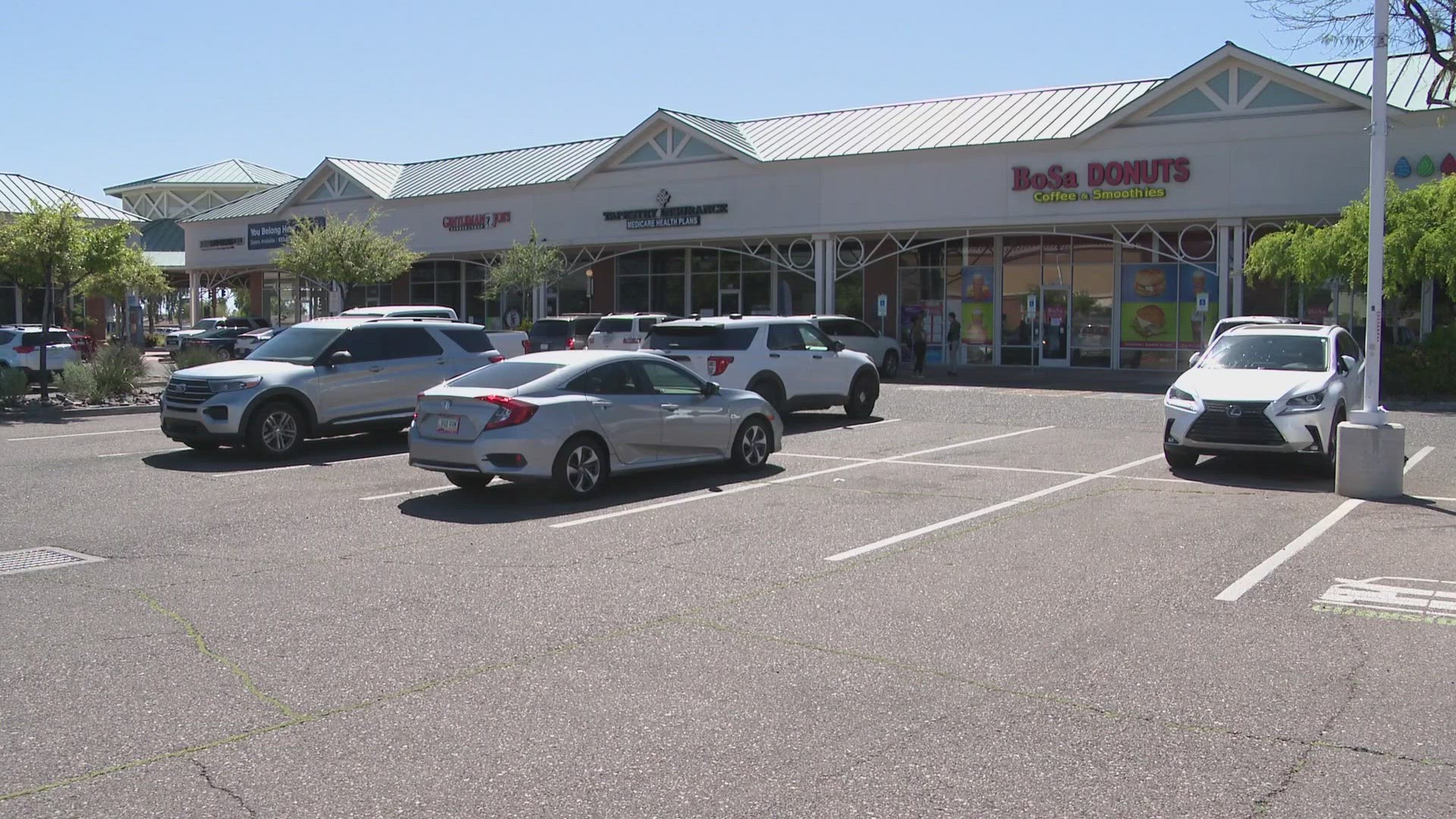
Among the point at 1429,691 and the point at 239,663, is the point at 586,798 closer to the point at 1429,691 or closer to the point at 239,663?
the point at 239,663

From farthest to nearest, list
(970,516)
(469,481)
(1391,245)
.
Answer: (1391,245) < (469,481) < (970,516)

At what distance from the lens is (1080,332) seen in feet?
109

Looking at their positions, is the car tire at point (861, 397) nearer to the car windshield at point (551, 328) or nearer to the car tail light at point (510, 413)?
the car tail light at point (510, 413)

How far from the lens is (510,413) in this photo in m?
11.2

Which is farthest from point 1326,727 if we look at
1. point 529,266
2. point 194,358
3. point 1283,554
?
point 529,266

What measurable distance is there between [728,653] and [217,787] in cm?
263

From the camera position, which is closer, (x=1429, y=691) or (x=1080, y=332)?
(x=1429, y=691)

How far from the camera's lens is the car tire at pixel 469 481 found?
11945 mm

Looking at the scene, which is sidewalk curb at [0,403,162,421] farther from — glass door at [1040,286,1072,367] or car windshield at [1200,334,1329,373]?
glass door at [1040,286,1072,367]

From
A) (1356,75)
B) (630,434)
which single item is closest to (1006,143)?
(1356,75)

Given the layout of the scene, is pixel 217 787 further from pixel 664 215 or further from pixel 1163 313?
pixel 664 215

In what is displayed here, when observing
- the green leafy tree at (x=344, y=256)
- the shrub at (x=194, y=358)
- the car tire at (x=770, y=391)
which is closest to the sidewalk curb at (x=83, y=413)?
the shrub at (x=194, y=358)

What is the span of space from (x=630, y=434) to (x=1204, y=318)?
73.0ft

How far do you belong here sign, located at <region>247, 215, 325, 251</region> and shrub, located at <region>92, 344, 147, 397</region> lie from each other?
2496 cm
